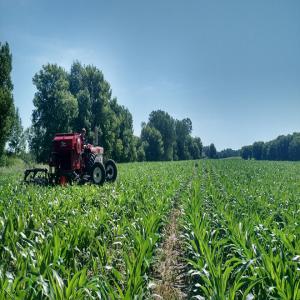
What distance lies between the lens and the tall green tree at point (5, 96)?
2053 centimetres

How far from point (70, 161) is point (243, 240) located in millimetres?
8215

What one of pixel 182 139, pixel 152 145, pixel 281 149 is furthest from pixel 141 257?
pixel 281 149

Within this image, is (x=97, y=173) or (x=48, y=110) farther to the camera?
(x=48, y=110)

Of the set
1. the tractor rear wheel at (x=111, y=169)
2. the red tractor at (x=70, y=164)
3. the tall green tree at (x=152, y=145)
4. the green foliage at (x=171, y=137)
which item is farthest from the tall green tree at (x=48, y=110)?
the tall green tree at (x=152, y=145)

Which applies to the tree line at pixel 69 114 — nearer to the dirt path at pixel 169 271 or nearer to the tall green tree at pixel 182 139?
the dirt path at pixel 169 271

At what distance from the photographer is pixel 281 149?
124688 millimetres

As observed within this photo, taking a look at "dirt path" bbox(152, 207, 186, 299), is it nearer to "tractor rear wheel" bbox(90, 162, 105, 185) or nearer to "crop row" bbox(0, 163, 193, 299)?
"crop row" bbox(0, 163, 193, 299)

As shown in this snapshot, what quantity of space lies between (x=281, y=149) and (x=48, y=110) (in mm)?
107038

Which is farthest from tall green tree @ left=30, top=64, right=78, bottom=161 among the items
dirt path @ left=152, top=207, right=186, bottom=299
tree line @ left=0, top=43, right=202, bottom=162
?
dirt path @ left=152, top=207, right=186, bottom=299

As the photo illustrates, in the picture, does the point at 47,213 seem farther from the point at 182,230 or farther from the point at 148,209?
the point at 182,230

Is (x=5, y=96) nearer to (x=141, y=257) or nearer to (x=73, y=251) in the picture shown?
(x=73, y=251)

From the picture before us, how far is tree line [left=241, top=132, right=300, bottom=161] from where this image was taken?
11406 cm

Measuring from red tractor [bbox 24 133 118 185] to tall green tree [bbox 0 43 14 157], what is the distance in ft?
32.9

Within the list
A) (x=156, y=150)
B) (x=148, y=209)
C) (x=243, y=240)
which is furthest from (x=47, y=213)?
(x=156, y=150)
